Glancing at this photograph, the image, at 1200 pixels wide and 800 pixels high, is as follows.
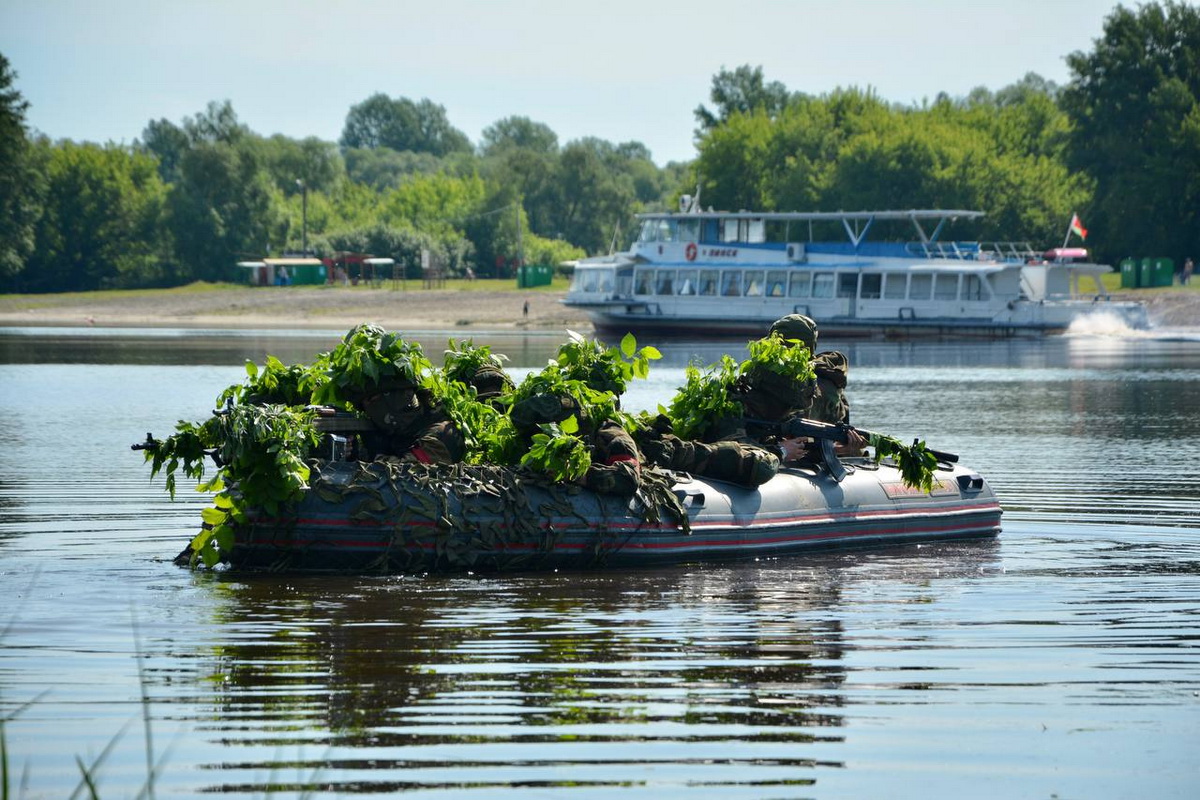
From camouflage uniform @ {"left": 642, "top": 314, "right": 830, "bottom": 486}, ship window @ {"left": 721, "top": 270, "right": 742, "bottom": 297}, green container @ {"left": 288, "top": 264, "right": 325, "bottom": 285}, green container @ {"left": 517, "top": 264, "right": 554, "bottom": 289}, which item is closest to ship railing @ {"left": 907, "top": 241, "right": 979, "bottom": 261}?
ship window @ {"left": 721, "top": 270, "right": 742, "bottom": 297}

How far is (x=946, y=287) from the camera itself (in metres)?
61.8

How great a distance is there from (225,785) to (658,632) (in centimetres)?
416

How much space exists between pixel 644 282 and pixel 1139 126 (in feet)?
99.5

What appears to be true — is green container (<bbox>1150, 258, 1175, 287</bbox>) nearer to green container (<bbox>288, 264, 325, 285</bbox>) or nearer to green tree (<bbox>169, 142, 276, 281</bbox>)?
green container (<bbox>288, 264, 325, 285</bbox>)

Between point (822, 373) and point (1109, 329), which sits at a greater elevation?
point (822, 373)

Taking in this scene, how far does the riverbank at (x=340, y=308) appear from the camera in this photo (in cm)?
7719

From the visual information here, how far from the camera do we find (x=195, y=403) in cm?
3186

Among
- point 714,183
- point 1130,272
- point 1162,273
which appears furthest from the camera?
point 714,183

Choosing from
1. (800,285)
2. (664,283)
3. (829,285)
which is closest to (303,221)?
(664,283)

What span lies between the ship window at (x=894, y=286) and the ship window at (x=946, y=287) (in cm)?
120

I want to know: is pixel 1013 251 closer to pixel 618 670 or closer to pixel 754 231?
pixel 754 231

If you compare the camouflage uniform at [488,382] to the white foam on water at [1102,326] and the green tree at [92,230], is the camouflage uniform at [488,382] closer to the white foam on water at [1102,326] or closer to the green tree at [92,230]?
the white foam on water at [1102,326]

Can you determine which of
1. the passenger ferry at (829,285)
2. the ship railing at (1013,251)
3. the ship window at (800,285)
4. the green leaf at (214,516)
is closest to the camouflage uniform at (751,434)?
the green leaf at (214,516)

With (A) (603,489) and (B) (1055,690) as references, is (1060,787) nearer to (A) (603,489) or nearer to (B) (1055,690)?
(B) (1055,690)
